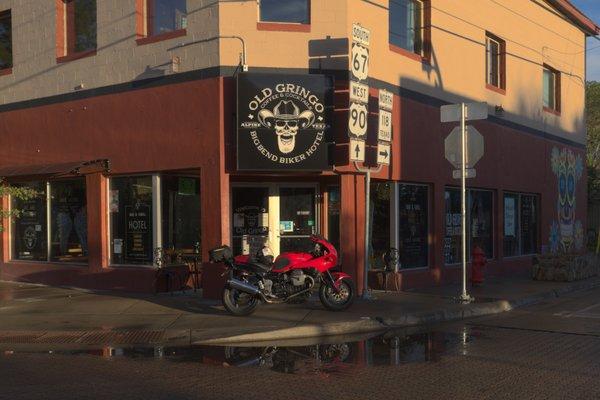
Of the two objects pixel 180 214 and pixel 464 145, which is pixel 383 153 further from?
pixel 180 214

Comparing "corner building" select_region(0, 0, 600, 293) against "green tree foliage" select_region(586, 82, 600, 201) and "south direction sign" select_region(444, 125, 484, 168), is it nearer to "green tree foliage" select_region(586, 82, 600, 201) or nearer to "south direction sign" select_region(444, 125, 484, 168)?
"south direction sign" select_region(444, 125, 484, 168)

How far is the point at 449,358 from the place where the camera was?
326 inches

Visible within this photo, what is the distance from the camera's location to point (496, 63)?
1831 centimetres

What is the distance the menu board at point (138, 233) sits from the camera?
13633 mm

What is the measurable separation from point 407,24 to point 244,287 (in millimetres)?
7570

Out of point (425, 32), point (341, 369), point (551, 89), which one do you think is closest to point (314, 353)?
point (341, 369)

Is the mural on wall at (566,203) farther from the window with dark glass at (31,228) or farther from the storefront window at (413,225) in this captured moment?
the window with dark glass at (31,228)

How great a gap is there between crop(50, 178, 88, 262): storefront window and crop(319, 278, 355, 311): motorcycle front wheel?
634cm

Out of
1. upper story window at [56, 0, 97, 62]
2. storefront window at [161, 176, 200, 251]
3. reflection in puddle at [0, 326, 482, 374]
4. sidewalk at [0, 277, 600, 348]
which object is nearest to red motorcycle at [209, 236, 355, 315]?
sidewalk at [0, 277, 600, 348]

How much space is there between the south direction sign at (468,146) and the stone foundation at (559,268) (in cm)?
563

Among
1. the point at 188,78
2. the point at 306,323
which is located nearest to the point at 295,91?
the point at 188,78

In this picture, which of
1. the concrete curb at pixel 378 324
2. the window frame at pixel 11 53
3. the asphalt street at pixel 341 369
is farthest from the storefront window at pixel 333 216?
the window frame at pixel 11 53

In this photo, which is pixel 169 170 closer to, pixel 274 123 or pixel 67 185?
pixel 274 123

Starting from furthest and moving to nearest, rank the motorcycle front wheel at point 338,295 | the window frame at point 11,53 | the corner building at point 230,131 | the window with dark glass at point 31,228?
the window frame at point 11,53, the window with dark glass at point 31,228, the corner building at point 230,131, the motorcycle front wheel at point 338,295
